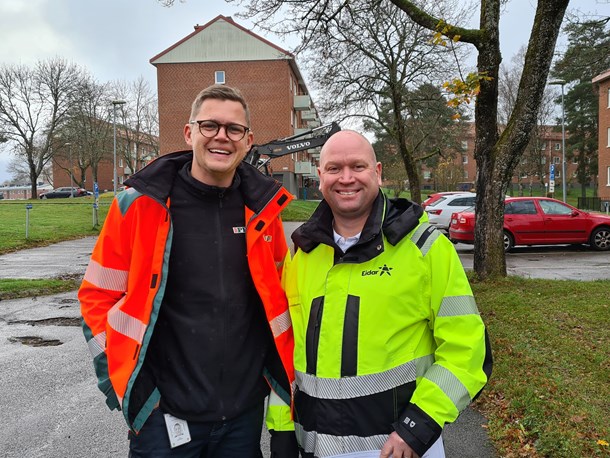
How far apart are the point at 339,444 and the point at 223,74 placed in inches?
1775

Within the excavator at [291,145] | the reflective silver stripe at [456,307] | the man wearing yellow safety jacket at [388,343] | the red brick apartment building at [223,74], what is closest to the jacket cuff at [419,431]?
the man wearing yellow safety jacket at [388,343]

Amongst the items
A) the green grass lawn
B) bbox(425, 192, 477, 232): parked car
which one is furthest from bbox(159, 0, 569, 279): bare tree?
bbox(425, 192, 477, 232): parked car

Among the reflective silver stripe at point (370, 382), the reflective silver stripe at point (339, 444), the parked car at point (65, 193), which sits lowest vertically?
the reflective silver stripe at point (339, 444)

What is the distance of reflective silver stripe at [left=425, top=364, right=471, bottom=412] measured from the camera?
6.05ft

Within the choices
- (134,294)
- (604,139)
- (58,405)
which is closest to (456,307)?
(134,294)

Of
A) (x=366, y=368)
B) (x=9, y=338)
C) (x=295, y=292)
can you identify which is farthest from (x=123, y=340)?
(x=9, y=338)

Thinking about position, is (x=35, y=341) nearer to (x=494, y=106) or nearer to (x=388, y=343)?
(x=388, y=343)

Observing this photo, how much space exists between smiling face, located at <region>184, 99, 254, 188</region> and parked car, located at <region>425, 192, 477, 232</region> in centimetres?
1844

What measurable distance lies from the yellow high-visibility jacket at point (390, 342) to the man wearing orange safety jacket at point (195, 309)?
0.91ft

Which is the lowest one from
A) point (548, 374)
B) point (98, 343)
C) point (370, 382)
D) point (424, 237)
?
point (548, 374)

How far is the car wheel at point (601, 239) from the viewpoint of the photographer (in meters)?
15.7

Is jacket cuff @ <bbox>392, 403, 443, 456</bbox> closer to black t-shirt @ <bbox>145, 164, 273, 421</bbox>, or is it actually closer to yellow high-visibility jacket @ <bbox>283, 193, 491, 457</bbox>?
yellow high-visibility jacket @ <bbox>283, 193, 491, 457</bbox>

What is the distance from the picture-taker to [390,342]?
1947 millimetres

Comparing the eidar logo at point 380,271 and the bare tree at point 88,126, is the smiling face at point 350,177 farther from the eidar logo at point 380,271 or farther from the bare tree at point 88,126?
the bare tree at point 88,126
